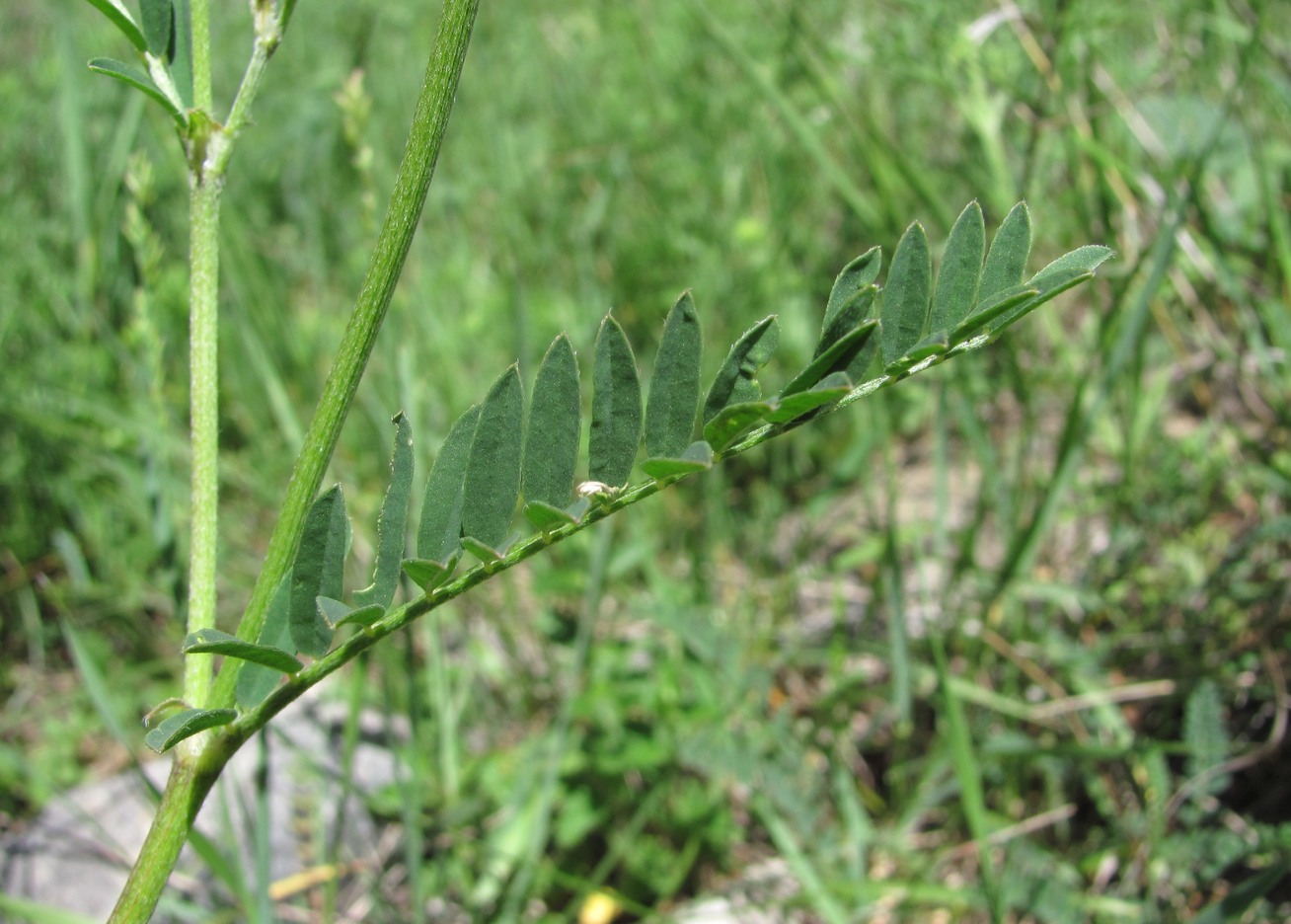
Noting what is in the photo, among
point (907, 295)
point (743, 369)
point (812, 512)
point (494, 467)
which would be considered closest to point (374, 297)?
point (494, 467)

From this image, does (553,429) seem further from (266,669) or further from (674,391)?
(266,669)

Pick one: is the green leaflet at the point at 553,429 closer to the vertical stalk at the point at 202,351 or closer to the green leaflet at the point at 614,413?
the green leaflet at the point at 614,413

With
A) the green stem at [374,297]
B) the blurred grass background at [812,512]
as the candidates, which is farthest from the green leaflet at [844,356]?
the blurred grass background at [812,512]

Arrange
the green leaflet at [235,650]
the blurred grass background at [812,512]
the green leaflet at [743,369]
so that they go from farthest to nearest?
the blurred grass background at [812,512] → the green leaflet at [743,369] → the green leaflet at [235,650]

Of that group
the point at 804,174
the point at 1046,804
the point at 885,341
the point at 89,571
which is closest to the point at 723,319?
the point at 804,174

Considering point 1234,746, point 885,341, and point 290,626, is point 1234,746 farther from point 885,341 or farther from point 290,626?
point 290,626

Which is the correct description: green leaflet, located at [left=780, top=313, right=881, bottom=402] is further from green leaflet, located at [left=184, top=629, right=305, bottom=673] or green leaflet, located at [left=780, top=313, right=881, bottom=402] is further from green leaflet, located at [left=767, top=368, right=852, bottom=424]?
green leaflet, located at [left=184, top=629, right=305, bottom=673]
